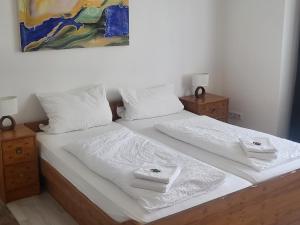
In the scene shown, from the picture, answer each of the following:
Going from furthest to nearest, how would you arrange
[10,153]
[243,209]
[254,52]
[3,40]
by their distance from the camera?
[254,52] < [3,40] < [10,153] < [243,209]

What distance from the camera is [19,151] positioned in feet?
10.2

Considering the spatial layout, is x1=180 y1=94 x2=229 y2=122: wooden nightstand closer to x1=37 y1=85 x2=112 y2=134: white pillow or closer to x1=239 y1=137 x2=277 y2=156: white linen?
x1=37 y1=85 x2=112 y2=134: white pillow

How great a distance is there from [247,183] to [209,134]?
77 cm

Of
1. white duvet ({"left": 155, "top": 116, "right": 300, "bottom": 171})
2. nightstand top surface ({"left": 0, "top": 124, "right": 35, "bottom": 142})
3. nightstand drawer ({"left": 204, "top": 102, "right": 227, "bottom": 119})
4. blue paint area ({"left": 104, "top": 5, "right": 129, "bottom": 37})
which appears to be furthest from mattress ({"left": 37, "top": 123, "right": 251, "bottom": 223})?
nightstand drawer ({"left": 204, "top": 102, "right": 227, "bottom": 119})

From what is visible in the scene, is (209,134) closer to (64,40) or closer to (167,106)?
(167,106)

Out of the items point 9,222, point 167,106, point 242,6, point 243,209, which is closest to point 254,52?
point 242,6

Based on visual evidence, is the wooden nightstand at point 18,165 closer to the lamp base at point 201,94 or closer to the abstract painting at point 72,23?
the abstract painting at point 72,23

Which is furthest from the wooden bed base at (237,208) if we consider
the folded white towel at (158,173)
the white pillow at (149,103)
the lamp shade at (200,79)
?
the lamp shade at (200,79)

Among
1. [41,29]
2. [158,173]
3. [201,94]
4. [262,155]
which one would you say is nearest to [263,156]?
[262,155]

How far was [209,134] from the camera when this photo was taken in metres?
3.23

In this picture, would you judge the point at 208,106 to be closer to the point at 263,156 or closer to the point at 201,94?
the point at 201,94

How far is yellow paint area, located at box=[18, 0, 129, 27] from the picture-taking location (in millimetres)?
3312

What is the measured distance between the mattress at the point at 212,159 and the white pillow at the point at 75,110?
29 cm

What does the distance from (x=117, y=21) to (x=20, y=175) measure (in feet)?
5.45
